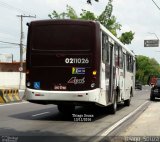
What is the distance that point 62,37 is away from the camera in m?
16.5

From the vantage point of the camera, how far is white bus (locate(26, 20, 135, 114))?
52.9ft

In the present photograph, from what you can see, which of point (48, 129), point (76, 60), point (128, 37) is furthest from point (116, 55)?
point (128, 37)

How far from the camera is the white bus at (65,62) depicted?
1611cm

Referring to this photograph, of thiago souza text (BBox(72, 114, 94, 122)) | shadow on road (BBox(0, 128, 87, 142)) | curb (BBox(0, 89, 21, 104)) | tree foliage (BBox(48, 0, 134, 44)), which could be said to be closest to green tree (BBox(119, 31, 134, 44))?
tree foliage (BBox(48, 0, 134, 44))

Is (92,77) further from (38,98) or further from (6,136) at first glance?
(6,136)

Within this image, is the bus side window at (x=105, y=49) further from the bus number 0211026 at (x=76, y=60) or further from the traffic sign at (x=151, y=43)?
the traffic sign at (x=151, y=43)

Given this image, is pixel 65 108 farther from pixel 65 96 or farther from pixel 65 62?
pixel 65 62

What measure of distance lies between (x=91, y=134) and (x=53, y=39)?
184 inches

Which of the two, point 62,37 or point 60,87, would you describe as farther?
point 62,37

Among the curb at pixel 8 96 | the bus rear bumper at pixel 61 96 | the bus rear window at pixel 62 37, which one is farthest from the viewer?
the curb at pixel 8 96

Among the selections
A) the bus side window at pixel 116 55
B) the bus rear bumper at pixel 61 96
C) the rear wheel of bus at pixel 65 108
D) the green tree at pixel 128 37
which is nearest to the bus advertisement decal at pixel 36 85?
the bus rear bumper at pixel 61 96

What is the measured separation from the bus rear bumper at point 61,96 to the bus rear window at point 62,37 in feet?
5.06

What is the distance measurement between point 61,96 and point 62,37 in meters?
2.11

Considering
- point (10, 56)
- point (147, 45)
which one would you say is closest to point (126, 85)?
point (147, 45)
